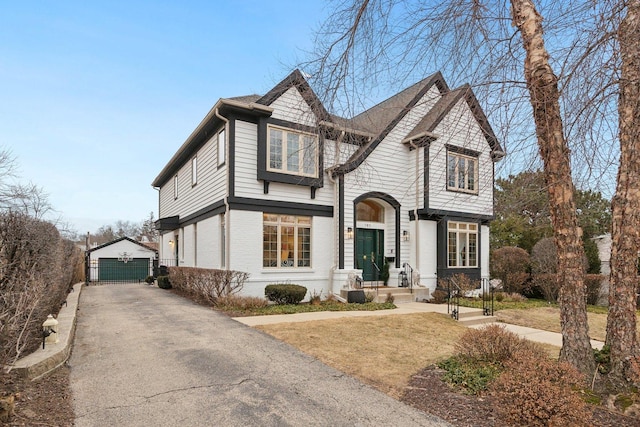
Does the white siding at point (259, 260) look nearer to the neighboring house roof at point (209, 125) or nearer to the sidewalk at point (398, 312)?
the sidewalk at point (398, 312)

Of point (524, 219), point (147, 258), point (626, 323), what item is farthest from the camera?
point (147, 258)

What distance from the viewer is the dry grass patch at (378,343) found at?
5.30 m

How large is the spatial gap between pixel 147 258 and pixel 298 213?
2464cm

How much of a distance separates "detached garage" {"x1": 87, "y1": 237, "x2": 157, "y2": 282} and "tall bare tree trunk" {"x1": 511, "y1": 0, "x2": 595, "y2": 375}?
2872 centimetres

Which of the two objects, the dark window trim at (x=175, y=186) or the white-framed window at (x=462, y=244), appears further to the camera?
the dark window trim at (x=175, y=186)

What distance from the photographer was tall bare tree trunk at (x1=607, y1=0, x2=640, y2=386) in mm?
4203

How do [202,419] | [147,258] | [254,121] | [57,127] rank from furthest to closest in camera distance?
1. [147,258]
2. [57,127]
3. [254,121]
4. [202,419]

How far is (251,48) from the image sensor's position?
6.83 m

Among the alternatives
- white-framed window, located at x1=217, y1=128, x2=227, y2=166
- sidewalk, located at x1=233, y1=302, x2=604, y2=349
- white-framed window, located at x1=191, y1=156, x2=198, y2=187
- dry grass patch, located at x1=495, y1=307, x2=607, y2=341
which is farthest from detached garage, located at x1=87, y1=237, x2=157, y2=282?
dry grass patch, located at x1=495, y1=307, x2=607, y2=341

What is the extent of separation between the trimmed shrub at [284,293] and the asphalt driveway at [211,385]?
3.65 metres

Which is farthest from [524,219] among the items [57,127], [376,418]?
[57,127]

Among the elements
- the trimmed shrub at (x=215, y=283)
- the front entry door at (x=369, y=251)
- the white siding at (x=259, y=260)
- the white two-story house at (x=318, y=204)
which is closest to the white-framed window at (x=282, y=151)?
the white two-story house at (x=318, y=204)

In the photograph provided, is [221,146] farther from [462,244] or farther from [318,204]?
[462,244]

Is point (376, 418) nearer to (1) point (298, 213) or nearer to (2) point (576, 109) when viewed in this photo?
(2) point (576, 109)
